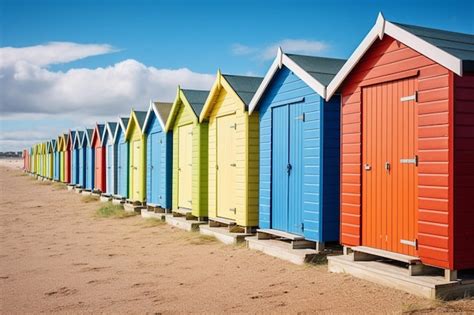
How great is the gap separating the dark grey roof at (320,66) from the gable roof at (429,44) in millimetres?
853

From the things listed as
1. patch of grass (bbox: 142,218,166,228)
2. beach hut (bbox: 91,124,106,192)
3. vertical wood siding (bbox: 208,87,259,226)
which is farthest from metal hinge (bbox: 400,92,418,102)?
beach hut (bbox: 91,124,106,192)

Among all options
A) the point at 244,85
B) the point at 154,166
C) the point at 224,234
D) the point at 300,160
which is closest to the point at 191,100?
the point at 244,85

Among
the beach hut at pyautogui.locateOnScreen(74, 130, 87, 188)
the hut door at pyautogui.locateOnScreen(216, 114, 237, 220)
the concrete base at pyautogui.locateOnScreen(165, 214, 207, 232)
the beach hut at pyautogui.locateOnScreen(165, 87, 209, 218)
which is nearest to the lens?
the hut door at pyautogui.locateOnScreen(216, 114, 237, 220)

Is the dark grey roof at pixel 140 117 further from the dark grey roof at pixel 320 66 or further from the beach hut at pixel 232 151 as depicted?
the dark grey roof at pixel 320 66

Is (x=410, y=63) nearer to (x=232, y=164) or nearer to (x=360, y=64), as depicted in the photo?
(x=360, y=64)

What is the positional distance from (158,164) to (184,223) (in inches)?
152

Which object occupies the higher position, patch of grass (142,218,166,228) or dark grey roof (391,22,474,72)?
dark grey roof (391,22,474,72)

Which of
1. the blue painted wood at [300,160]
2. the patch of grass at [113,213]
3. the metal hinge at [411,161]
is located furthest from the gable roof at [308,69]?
the patch of grass at [113,213]

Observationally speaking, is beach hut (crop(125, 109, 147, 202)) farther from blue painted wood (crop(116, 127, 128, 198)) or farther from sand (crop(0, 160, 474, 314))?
sand (crop(0, 160, 474, 314))

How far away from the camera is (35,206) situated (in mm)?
22266

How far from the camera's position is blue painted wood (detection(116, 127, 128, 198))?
69.4 ft

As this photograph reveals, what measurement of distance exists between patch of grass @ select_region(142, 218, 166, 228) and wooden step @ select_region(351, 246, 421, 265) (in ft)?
27.0

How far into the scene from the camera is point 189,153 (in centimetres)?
1482

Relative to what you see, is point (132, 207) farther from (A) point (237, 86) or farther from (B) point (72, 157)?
(B) point (72, 157)
